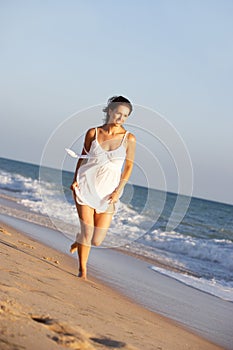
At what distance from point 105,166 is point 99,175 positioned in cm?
12

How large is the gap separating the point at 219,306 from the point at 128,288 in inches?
49.9

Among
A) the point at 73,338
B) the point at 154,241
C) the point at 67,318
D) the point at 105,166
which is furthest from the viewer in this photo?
the point at 154,241

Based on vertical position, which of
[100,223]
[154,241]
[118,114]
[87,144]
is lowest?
[154,241]

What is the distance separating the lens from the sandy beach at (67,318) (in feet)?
10.9

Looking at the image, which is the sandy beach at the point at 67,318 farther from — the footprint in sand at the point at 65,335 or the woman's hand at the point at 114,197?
the woman's hand at the point at 114,197

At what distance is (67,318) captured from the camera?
3.91 metres

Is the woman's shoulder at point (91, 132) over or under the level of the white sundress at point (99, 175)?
over

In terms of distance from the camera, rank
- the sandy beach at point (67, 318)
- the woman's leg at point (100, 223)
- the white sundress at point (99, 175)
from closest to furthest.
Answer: the sandy beach at point (67, 318) < the white sundress at point (99, 175) < the woman's leg at point (100, 223)

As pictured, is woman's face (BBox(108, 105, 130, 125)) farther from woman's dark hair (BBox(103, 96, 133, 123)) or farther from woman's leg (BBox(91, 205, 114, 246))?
woman's leg (BBox(91, 205, 114, 246))

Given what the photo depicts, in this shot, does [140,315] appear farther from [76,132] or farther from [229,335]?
[76,132]

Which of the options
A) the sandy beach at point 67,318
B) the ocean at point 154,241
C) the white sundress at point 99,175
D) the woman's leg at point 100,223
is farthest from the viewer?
the ocean at point 154,241

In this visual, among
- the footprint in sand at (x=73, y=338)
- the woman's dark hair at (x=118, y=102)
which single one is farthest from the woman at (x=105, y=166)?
the footprint in sand at (x=73, y=338)

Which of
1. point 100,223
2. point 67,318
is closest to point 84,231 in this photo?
point 100,223

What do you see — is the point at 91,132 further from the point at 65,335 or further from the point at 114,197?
the point at 65,335
